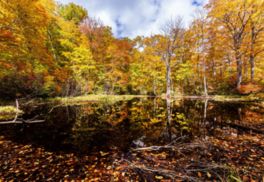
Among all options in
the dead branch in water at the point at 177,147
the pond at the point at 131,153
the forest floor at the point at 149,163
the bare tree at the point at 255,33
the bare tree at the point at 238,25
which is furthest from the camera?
the bare tree at the point at 238,25

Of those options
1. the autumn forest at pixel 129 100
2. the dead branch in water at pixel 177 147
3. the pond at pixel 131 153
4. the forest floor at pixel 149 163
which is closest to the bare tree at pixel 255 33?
the autumn forest at pixel 129 100

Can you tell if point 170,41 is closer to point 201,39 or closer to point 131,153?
point 201,39

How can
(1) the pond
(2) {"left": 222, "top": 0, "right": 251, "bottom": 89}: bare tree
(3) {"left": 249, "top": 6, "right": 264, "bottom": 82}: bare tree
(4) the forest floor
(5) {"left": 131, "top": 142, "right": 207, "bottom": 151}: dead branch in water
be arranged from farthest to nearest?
(2) {"left": 222, "top": 0, "right": 251, "bottom": 89}: bare tree < (3) {"left": 249, "top": 6, "right": 264, "bottom": 82}: bare tree < (5) {"left": 131, "top": 142, "right": 207, "bottom": 151}: dead branch in water < (1) the pond < (4) the forest floor

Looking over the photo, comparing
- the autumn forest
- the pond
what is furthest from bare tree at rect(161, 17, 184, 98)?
the pond

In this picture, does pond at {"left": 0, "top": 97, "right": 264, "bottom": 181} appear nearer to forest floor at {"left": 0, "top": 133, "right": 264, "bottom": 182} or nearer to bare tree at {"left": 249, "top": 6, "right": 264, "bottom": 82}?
forest floor at {"left": 0, "top": 133, "right": 264, "bottom": 182}

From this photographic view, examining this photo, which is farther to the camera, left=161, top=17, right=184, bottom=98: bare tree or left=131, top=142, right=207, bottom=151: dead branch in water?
left=161, top=17, right=184, bottom=98: bare tree

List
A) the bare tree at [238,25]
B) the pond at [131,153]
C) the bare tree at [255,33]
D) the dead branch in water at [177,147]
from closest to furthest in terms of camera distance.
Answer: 1. the pond at [131,153]
2. the dead branch in water at [177,147]
3. the bare tree at [255,33]
4. the bare tree at [238,25]

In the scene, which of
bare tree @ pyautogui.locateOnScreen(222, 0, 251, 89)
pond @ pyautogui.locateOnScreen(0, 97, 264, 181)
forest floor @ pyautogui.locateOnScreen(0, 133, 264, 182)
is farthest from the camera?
bare tree @ pyautogui.locateOnScreen(222, 0, 251, 89)

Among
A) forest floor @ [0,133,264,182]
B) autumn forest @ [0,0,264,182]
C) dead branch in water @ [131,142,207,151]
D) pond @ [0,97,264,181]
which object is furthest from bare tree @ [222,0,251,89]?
dead branch in water @ [131,142,207,151]

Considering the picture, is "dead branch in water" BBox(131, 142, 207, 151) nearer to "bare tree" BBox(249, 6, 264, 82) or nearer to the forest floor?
the forest floor

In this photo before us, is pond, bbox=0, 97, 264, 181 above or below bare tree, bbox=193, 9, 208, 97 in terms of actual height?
below

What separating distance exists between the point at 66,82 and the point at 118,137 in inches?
576

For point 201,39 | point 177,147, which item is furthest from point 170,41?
point 177,147

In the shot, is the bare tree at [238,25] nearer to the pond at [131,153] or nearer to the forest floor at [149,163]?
the pond at [131,153]
